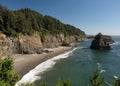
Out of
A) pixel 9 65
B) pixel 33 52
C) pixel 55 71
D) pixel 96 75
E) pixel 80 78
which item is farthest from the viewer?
pixel 33 52

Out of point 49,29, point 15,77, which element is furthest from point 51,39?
point 15,77

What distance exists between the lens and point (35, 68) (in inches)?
2045

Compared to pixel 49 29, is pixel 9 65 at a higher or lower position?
lower

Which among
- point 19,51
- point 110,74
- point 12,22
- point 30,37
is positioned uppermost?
point 12,22

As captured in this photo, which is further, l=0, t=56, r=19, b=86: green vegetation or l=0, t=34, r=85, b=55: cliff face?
l=0, t=34, r=85, b=55: cliff face

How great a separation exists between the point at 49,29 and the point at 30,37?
40.7 meters

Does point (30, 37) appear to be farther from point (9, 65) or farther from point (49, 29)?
point (9, 65)

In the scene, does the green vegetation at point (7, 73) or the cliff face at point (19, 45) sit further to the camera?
the cliff face at point (19, 45)

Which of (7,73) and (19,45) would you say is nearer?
(7,73)

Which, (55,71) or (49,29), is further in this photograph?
(49,29)

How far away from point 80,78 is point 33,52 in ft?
124

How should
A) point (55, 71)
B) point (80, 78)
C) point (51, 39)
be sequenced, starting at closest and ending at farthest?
point (80, 78) → point (55, 71) → point (51, 39)

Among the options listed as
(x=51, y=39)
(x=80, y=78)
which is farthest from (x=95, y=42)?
(x=80, y=78)

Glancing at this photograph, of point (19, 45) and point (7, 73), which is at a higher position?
point (19, 45)
